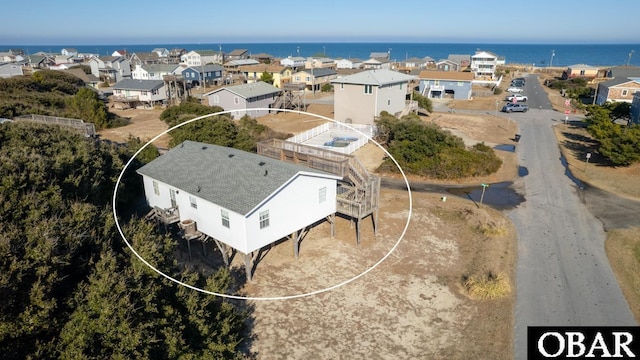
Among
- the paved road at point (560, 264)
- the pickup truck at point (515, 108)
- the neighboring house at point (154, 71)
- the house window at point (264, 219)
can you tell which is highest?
the neighboring house at point (154, 71)

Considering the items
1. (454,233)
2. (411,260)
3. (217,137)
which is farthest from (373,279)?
(217,137)

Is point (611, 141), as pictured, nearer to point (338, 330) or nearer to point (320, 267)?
point (320, 267)

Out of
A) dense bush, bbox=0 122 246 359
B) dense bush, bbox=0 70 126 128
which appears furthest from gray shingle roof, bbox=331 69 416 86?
dense bush, bbox=0 122 246 359

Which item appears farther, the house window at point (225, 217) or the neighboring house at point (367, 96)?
the neighboring house at point (367, 96)

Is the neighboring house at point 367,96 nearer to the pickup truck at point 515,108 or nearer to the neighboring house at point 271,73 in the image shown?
the pickup truck at point 515,108

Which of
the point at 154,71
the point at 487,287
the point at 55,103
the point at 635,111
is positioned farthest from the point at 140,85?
the point at 635,111

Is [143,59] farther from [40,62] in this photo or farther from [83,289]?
[83,289]

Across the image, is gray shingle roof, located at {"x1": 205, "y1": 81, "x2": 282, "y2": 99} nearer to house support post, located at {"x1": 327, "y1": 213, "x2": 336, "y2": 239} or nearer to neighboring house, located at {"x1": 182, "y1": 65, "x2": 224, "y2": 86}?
neighboring house, located at {"x1": 182, "y1": 65, "x2": 224, "y2": 86}


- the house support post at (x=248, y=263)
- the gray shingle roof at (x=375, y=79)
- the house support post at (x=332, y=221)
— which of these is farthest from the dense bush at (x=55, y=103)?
the house support post at (x=332, y=221)
